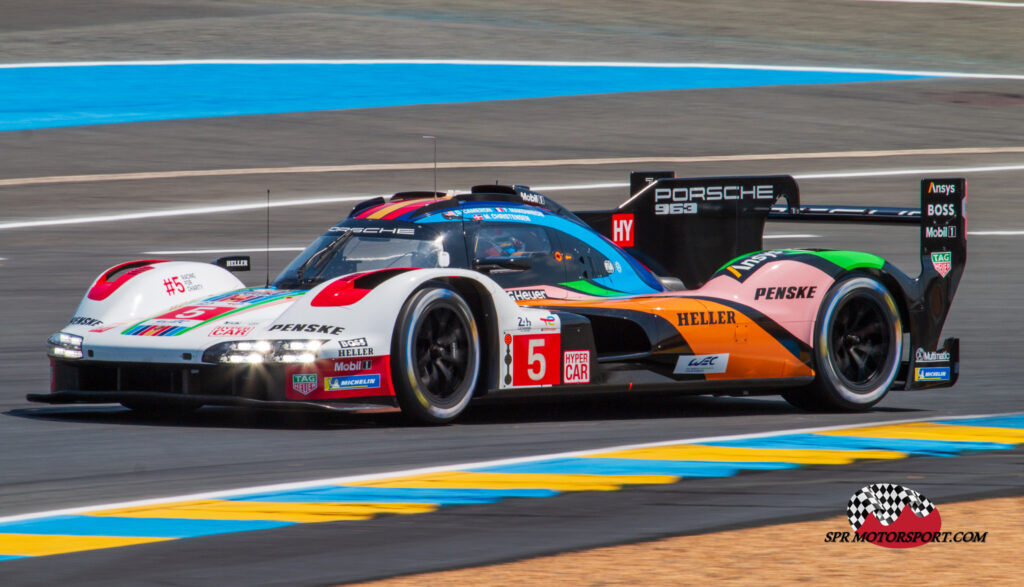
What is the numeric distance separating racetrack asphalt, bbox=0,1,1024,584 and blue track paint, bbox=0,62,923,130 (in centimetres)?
84

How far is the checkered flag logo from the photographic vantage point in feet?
20.4

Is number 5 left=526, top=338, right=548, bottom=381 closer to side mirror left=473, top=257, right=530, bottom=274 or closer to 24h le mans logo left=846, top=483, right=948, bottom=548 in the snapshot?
side mirror left=473, top=257, right=530, bottom=274

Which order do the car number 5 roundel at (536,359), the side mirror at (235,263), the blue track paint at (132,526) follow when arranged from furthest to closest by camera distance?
the side mirror at (235,263), the car number 5 roundel at (536,359), the blue track paint at (132,526)

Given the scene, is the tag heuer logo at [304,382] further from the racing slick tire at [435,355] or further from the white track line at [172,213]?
the white track line at [172,213]

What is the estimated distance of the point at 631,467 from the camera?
757 cm

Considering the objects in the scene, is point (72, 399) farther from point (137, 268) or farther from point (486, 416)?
point (486, 416)

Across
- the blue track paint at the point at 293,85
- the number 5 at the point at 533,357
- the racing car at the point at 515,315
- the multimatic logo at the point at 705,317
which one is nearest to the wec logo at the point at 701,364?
the racing car at the point at 515,315

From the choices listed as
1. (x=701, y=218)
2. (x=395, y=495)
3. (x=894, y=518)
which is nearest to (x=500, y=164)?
(x=701, y=218)

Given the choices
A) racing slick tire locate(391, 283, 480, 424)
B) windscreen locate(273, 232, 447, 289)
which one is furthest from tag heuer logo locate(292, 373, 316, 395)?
windscreen locate(273, 232, 447, 289)

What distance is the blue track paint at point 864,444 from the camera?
8.23 metres

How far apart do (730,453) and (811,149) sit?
2009 centimetres

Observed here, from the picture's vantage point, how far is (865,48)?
38.8 meters

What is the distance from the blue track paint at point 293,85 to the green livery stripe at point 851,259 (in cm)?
1894

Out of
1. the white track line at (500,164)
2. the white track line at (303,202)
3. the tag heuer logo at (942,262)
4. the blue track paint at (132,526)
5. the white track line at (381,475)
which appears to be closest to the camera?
the blue track paint at (132,526)
